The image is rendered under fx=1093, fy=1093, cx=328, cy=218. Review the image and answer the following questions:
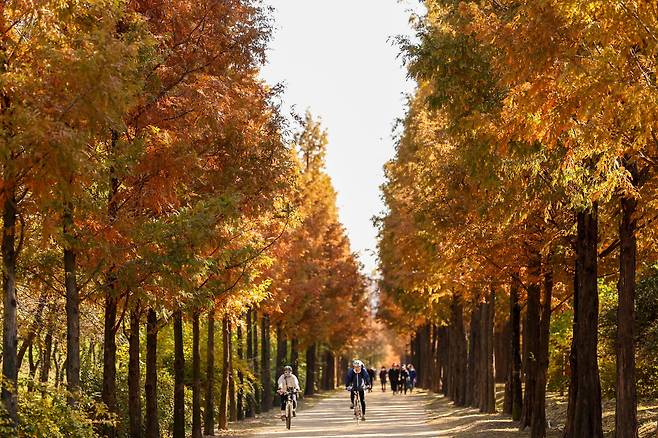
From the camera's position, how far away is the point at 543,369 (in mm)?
23438

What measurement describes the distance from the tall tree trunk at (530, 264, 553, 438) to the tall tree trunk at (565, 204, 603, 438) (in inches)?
147

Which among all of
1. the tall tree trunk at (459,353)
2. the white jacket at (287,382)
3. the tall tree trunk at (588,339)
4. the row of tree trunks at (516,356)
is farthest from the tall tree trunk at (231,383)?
the tall tree trunk at (588,339)

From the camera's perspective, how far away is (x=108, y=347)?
60.6 ft

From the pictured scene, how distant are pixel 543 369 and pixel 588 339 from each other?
4925 mm

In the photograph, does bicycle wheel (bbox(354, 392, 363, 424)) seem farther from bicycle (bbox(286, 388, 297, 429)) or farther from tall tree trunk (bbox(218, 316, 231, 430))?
tall tree trunk (bbox(218, 316, 231, 430))

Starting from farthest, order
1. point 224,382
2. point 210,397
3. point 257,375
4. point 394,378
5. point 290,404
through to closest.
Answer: point 394,378 → point 257,375 → point 224,382 → point 290,404 → point 210,397

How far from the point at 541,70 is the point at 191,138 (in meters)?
7.07

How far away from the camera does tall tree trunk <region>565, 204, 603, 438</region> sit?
18.5m

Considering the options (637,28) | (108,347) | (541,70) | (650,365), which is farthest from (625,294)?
(650,365)

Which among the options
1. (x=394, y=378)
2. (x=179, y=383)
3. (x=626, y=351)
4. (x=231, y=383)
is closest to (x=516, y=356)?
(x=231, y=383)

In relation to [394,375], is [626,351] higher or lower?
higher

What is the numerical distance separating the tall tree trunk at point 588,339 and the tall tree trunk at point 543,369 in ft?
12.2

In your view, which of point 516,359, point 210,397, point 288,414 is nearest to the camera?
point 210,397

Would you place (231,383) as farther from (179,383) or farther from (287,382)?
(179,383)
